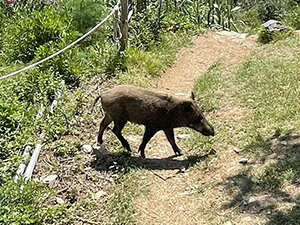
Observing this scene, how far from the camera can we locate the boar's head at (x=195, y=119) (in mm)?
6008

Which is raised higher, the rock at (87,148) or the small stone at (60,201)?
the small stone at (60,201)

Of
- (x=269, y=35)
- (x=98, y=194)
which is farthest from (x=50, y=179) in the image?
(x=269, y=35)

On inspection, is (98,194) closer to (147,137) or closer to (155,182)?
(155,182)

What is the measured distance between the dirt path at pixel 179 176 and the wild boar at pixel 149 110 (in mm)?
416

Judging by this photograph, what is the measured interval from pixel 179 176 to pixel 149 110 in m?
0.77

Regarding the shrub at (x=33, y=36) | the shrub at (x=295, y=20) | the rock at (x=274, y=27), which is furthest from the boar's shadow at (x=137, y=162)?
the shrub at (x=295, y=20)

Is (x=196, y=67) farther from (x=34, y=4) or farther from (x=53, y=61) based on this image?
(x=34, y=4)

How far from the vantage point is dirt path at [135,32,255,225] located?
501cm

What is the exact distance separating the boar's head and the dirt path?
390 mm

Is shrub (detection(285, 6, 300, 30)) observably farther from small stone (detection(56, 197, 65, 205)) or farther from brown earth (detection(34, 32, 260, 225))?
small stone (detection(56, 197, 65, 205))

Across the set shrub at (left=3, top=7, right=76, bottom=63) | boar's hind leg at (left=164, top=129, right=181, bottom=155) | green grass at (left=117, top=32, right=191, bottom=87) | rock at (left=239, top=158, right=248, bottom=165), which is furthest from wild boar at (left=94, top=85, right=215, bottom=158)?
shrub at (left=3, top=7, right=76, bottom=63)

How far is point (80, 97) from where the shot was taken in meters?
7.45

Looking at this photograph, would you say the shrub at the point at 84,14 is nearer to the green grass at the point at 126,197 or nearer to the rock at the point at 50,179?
the rock at the point at 50,179

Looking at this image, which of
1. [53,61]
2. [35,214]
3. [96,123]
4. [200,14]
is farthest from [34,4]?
[35,214]
